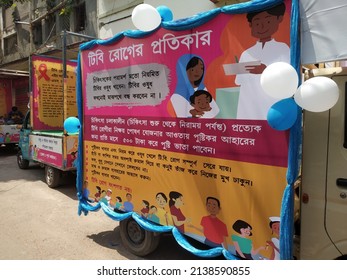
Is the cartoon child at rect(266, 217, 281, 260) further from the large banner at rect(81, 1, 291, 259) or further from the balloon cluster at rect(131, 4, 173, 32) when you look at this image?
the balloon cluster at rect(131, 4, 173, 32)

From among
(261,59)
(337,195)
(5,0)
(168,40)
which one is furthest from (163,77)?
(5,0)

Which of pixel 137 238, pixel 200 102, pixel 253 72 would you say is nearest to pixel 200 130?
pixel 200 102

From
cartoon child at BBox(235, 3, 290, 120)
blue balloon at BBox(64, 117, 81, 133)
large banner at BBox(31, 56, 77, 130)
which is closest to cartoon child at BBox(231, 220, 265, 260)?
cartoon child at BBox(235, 3, 290, 120)

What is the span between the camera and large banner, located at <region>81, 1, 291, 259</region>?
8.05 feet

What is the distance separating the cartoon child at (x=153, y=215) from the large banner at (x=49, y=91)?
198 inches

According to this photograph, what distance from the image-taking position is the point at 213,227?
285 centimetres

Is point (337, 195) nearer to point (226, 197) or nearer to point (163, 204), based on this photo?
point (226, 197)

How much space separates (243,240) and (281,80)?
1.35 meters

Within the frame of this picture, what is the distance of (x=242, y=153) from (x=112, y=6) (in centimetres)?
1084

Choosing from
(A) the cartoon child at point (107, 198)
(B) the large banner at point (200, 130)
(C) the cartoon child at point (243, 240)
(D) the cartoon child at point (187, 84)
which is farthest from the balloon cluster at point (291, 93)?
(A) the cartoon child at point (107, 198)

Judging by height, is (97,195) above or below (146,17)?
below

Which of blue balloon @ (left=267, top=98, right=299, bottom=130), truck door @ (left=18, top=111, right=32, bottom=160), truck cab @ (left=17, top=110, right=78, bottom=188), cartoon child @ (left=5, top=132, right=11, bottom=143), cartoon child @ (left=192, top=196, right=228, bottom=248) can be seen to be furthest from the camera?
cartoon child @ (left=5, top=132, right=11, bottom=143)

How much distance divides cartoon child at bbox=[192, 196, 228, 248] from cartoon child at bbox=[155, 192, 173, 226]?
0.45 meters

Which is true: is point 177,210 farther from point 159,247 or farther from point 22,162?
point 22,162
